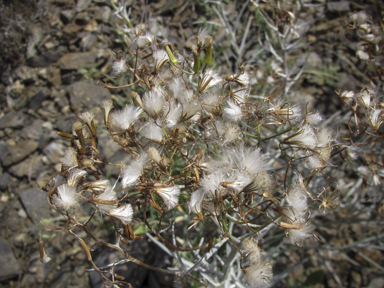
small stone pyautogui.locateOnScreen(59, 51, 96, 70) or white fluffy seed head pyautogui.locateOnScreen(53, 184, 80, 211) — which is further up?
white fluffy seed head pyautogui.locateOnScreen(53, 184, 80, 211)

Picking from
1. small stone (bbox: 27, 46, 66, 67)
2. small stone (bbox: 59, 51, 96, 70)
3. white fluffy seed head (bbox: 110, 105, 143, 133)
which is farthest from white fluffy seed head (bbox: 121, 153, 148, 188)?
small stone (bbox: 27, 46, 66, 67)

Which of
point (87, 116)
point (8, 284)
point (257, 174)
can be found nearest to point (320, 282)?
point (257, 174)

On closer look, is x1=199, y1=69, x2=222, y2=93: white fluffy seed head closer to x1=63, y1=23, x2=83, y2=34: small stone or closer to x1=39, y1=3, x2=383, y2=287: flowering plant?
x1=39, y1=3, x2=383, y2=287: flowering plant

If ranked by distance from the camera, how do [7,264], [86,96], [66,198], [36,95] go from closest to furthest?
[66,198] → [7,264] → [86,96] → [36,95]

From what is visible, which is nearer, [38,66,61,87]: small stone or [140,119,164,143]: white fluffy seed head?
[140,119,164,143]: white fluffy seed head

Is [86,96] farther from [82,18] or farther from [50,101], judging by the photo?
[82,18]

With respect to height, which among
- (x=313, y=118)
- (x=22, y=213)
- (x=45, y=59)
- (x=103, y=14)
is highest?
(x=313, y=118)

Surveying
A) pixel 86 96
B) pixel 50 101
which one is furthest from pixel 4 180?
pixel 86 96

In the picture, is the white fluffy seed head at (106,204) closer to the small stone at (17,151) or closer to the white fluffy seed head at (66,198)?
the white fluffy seed head at (66,198)

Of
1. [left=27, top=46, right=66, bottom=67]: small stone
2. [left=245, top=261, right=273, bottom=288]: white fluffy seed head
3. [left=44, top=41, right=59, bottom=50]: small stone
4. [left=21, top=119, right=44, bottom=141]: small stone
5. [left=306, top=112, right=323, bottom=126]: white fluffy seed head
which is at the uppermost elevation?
[left=306, top=112, right=323, bottom=126]: white fluffy seed head
